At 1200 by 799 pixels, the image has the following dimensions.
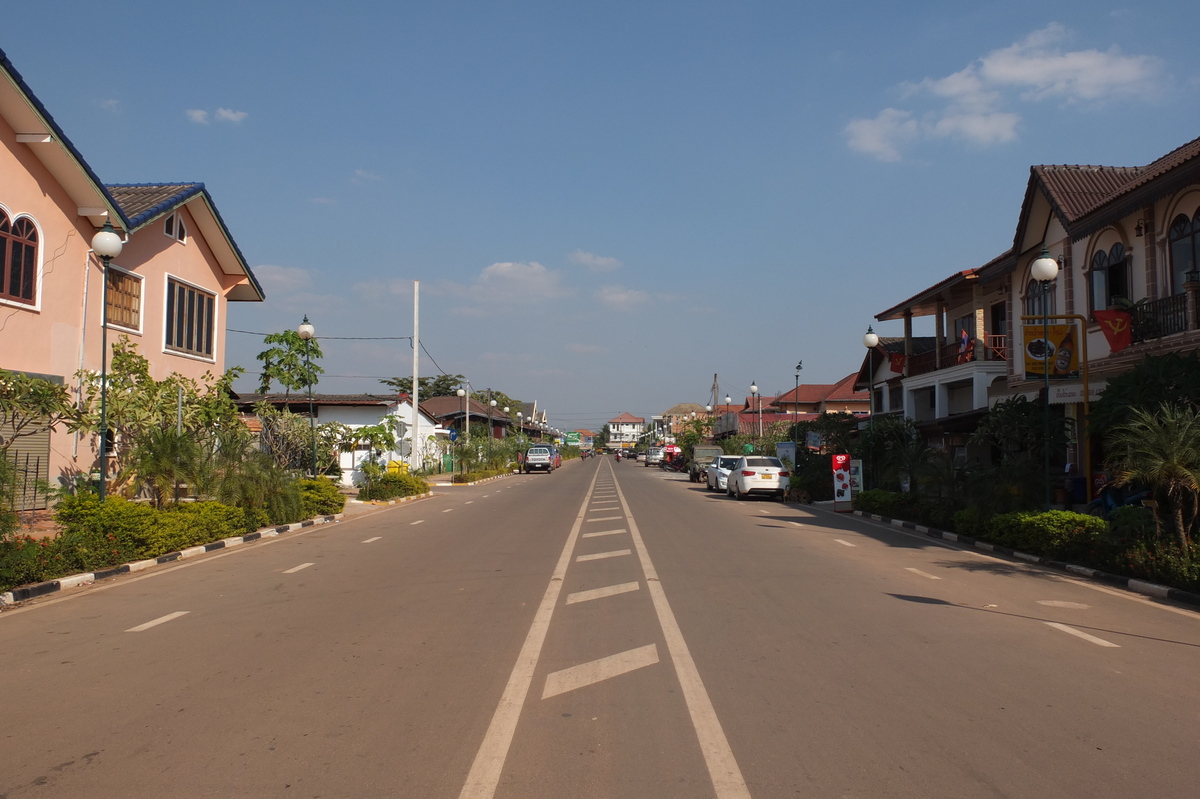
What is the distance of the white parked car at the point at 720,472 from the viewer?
35716 mm

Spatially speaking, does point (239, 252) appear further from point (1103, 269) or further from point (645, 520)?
point (1103, 269)

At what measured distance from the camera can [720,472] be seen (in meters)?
36.5

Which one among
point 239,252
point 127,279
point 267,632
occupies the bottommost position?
point 267,632

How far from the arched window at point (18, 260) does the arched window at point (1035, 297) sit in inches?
929

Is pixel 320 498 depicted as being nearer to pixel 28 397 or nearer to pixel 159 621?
pixel 28 397

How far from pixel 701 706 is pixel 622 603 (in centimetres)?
390

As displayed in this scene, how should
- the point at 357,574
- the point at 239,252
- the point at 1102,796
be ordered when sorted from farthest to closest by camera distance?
the point at 239,252
the point at 357,574
the point at 1102,796

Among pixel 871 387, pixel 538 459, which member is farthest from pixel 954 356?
pixel 538 459

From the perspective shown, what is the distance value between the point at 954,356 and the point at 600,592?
924 inches

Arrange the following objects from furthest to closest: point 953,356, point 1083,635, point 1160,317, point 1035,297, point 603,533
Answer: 1. point 953,356
2. point 1035,297
3. point 603,533
4. point 1160,317
5. point 1083,635

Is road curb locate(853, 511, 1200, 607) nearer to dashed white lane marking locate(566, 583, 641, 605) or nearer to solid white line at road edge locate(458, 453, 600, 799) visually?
dashed white lane marking locate(566, 583, 641, 605)

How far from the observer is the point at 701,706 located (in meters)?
5.97

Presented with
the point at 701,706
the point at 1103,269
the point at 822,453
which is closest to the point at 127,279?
the point at 701,706

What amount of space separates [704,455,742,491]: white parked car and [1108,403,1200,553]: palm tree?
2254cm
